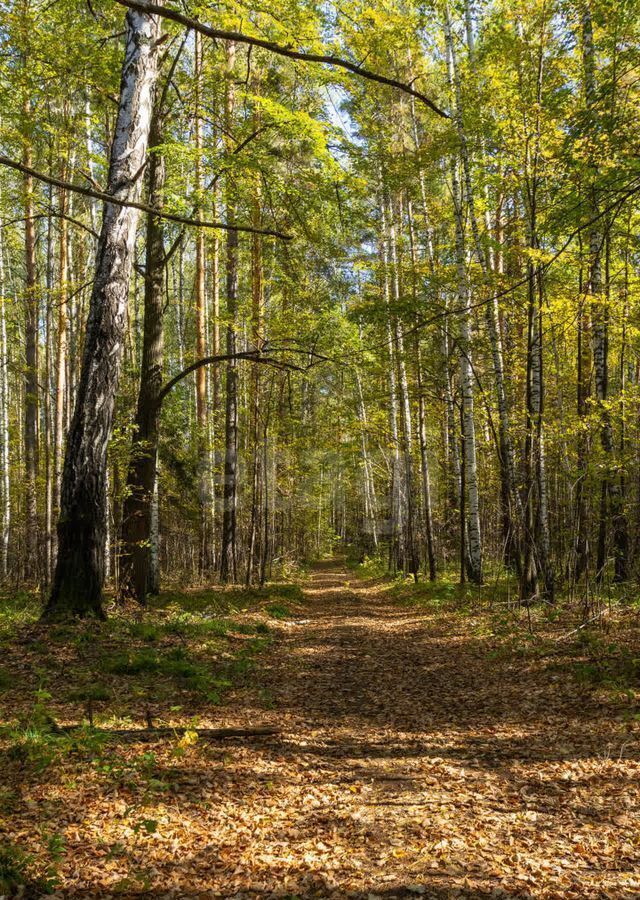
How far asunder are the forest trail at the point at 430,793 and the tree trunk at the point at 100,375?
98.8 inches

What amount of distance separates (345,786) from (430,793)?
1.96 ft

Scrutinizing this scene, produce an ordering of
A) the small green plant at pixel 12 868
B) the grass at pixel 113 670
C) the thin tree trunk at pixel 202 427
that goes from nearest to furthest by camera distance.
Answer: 1. the small green plant at pixel 12 868
2. the grass at pixel 113 670
3. the thin tree trunk at pixel 202 427

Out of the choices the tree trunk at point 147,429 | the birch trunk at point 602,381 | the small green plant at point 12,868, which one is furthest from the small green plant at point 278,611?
the small green plant at point 12,868

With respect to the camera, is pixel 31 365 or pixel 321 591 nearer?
Answer: pixel 31 365

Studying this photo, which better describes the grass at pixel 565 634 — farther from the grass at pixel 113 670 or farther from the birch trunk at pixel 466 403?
the grass at pixel 113 670

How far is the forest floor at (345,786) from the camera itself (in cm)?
289

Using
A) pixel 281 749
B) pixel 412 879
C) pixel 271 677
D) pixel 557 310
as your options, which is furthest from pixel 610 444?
pixel 412 879

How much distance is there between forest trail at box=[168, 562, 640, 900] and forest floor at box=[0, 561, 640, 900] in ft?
0.04

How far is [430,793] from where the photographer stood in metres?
3.82

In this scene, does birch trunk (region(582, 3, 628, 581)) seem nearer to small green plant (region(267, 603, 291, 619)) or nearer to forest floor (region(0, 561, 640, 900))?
forest floor (region(0, 561, 640, 900))

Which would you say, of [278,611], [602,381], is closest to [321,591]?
[278,611]

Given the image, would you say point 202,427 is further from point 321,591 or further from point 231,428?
point 321,591

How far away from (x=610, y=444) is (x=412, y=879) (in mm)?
8376

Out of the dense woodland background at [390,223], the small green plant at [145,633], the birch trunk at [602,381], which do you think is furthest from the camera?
the birch trunk at [602,381]
